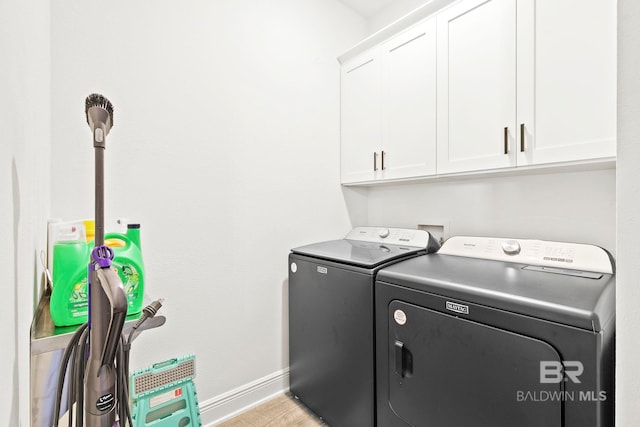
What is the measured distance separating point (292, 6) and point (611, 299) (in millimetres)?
2244

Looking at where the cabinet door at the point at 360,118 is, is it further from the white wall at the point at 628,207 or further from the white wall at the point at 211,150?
the white wall at the point at 628,207

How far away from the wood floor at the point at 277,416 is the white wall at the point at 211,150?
0.19m

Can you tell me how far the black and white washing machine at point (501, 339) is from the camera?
86cm

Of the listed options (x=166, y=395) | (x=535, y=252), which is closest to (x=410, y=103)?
(x=535, y=252)

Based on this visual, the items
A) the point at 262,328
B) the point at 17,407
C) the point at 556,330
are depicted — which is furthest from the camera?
the point at 262,328

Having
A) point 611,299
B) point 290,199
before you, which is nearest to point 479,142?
point 611,299

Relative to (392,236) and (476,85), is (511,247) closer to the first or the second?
(392,236)

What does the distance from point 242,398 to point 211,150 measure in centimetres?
147

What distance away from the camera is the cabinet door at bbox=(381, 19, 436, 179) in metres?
1.73

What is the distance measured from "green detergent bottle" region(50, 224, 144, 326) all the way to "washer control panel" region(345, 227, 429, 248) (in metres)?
1.48

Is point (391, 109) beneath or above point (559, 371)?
above

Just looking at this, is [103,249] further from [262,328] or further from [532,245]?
[532,245]

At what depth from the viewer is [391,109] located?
1.93 m

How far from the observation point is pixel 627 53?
0.58m
